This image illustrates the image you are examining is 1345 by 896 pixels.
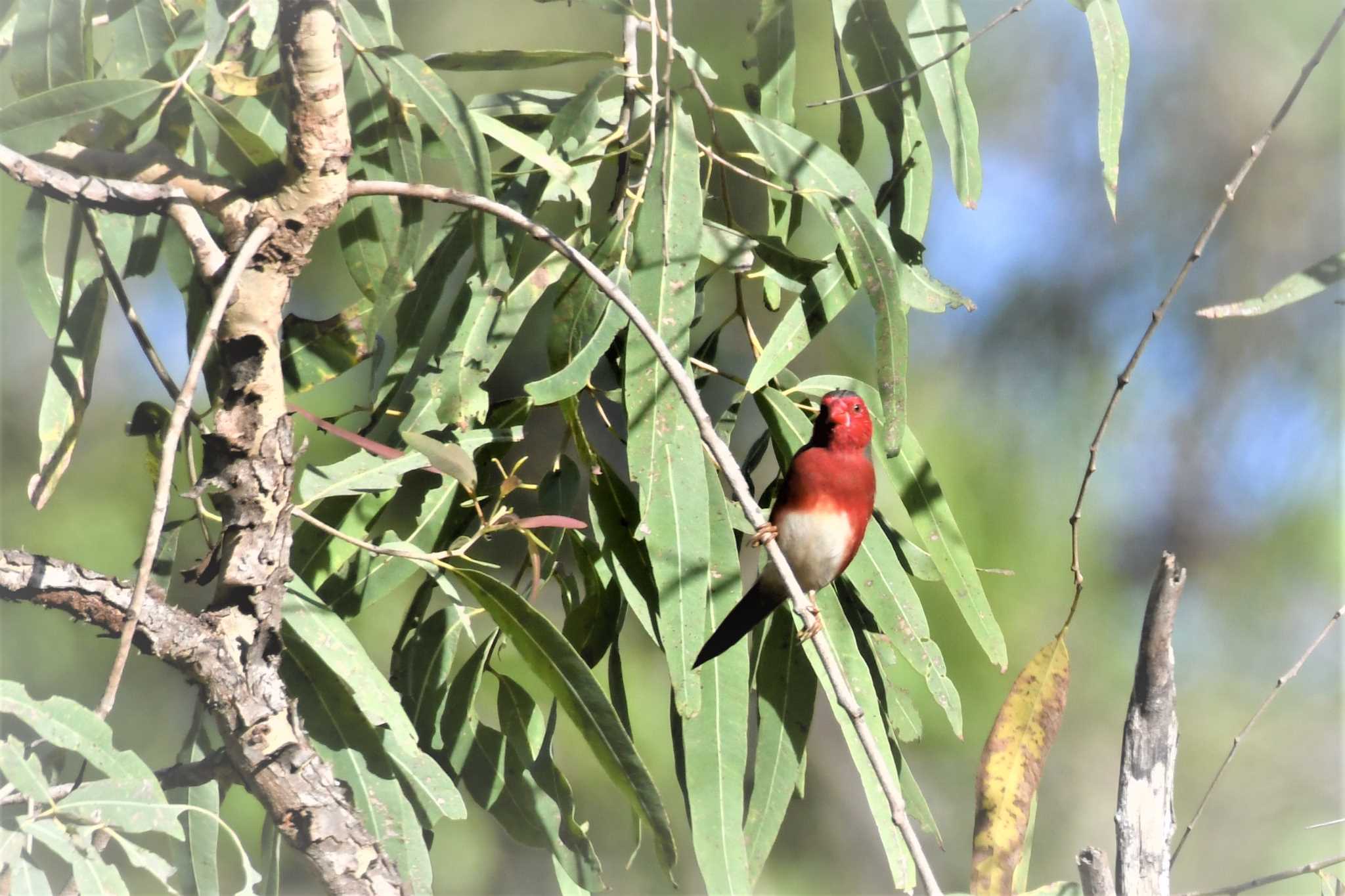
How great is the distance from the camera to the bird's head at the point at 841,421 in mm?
1616

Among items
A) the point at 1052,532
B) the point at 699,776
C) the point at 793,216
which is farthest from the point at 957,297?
the point at 1052,532

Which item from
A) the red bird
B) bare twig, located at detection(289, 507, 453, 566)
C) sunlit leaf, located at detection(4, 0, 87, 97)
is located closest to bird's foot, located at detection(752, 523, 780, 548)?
the red bird

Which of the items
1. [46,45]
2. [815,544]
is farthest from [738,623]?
[46,45]

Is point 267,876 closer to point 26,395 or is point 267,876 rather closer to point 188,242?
point 188,242

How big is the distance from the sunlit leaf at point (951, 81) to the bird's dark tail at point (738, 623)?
24.6 inches

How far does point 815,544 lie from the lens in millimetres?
1646

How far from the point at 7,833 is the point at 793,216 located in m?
1.33

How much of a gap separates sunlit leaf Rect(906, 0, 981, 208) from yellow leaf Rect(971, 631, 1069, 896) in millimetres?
670

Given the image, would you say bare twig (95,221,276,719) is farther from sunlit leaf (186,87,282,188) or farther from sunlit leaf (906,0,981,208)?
sunlit leaf (906,0,981,208)

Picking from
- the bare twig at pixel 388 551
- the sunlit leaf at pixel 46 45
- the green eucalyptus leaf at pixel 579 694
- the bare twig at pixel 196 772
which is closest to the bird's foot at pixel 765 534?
the green eucalyptus leaf at pixel 579 694

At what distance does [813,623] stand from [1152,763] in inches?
20.5

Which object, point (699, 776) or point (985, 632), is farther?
point (985, 632)

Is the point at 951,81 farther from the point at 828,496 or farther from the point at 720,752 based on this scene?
the point at 720,752

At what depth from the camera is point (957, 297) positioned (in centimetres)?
138
